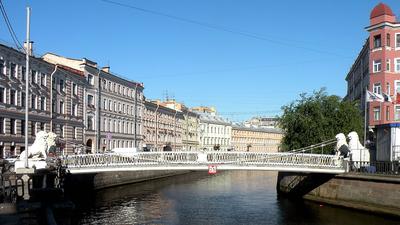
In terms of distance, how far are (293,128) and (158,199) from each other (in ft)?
43.4

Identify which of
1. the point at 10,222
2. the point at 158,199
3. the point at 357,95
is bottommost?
the point at 158,199

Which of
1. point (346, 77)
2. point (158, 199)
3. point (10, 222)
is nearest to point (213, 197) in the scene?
point (158, 199)

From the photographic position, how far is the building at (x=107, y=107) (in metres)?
63.5

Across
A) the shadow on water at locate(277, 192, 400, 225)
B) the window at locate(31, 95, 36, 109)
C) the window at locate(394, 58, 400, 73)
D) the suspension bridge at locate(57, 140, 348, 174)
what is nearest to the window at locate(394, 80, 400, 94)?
the window at locate(394, 58, 400, 73)

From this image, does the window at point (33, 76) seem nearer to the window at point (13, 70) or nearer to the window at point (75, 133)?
the window at point (13, 70)

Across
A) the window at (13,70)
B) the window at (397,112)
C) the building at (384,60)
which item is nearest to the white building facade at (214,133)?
the building at (384,60)

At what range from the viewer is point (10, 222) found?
45.0 feet

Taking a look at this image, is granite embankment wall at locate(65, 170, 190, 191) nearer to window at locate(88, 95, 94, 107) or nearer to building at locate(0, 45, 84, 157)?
building at locate(0, 45, 84, 157)

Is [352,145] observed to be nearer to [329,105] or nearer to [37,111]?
[329,105]

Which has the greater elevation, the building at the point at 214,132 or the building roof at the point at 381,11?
the building roof at the point at 381,11

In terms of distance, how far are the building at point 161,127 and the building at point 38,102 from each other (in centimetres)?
2121

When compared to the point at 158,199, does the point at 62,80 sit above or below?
above

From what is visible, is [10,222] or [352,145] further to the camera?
[352,145]

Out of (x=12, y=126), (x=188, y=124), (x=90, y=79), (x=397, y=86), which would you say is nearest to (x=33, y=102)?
(x=12, y=126)
